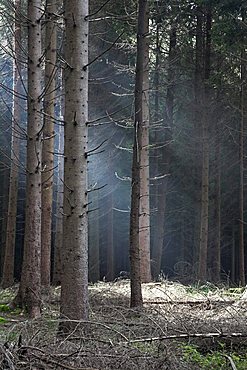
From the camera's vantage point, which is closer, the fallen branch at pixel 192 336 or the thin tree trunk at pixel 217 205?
the fallen branch at pixel 192 336

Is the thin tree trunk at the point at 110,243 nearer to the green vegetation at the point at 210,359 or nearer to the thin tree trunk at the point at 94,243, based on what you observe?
the thin tree trunk at the point at 94,243

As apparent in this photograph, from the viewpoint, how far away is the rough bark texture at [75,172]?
607cm

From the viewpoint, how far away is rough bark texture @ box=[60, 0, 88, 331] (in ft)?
19.9

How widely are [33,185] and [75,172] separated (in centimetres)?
255

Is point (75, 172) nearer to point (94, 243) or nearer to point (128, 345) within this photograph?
point (128, 345)

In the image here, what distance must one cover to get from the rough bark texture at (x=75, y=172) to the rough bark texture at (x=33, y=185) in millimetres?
2413

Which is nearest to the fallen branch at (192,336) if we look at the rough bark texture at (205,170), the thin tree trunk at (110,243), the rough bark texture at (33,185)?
the rough bark texture at (33,185)

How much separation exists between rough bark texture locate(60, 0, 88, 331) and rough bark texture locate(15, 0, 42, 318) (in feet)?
7.92

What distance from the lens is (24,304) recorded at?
8.83 m

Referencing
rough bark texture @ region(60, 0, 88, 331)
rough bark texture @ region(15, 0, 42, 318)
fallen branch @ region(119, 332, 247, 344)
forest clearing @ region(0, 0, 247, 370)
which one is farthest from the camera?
rough bark texture @ region(15, 0, 42, 318)

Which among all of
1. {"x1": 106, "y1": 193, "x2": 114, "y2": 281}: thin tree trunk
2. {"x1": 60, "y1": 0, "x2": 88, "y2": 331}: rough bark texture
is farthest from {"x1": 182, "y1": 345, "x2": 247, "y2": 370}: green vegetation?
{"x1": 106, "y1": 193, "x2": 114, "y2": 281}: thin tree trunk

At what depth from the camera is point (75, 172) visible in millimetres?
6164

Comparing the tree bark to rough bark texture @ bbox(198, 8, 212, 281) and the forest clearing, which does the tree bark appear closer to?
the forest clearing

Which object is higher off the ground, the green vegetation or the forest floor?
the forest floor
